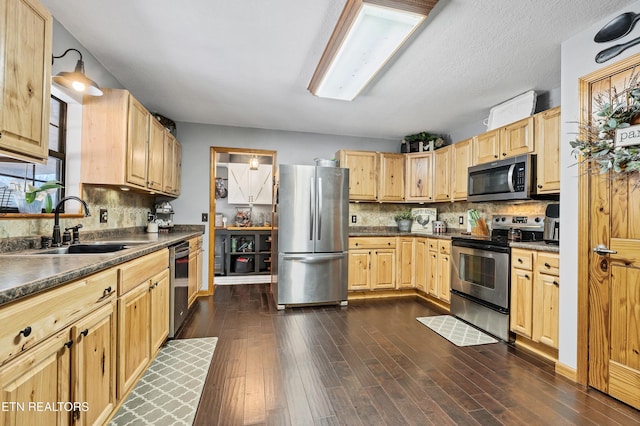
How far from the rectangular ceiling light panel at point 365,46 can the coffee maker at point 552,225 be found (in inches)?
80.8

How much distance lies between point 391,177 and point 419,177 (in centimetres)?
42

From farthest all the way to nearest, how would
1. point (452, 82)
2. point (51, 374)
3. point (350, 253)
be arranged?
point (350, 253) < point (452, 82) < point (51, 374)

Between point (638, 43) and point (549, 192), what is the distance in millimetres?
1199

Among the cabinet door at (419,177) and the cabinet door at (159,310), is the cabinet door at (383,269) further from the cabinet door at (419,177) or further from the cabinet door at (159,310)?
the cabinet door at (159,310)

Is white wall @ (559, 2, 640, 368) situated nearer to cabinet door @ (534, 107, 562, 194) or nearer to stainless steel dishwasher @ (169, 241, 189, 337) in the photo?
cabinet door @ (534, 107, 562, 194)

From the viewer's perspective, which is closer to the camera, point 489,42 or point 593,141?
point 593,141

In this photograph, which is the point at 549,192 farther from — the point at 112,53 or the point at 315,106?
the point at 112,53

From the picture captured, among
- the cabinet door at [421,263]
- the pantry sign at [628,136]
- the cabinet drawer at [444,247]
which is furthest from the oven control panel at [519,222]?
the pantry sign at [628,136]

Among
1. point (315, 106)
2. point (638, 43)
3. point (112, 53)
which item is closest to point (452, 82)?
point (638, 43)

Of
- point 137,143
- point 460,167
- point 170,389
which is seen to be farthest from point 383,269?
point 137,143

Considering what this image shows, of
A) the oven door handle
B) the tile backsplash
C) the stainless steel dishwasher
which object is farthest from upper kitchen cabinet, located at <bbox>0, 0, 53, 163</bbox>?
the tile backsplash

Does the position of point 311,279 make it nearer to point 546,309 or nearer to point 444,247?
point 444,247

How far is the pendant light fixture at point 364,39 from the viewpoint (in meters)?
1.70

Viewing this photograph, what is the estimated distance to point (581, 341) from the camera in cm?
205
